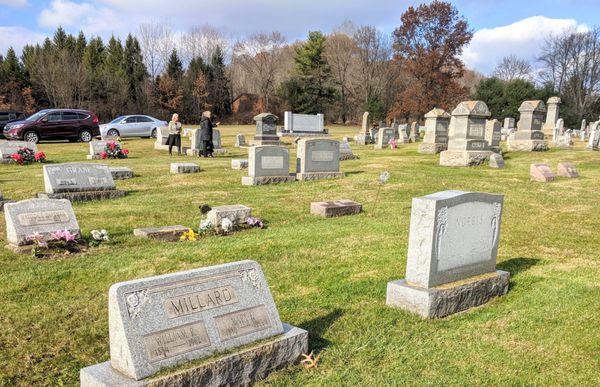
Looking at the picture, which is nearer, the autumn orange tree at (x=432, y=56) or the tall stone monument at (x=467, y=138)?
the tall stone monument at (x=467, y=138)

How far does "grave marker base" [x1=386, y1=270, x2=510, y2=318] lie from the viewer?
4352 millimetres

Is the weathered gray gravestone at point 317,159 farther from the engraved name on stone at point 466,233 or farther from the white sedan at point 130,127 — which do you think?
the white sedan at point 130,127

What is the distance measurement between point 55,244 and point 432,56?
143 feet

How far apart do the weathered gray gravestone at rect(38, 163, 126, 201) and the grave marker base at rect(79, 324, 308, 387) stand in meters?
7.60

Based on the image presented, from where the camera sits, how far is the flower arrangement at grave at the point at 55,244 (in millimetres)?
6195

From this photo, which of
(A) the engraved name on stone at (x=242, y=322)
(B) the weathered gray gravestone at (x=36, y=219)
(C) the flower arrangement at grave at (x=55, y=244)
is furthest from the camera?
(B) the weathered gray gravestone at (x=36, y=219)

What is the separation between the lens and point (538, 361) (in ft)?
12.0

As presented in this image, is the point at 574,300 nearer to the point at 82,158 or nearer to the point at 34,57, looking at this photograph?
the point at 82,158

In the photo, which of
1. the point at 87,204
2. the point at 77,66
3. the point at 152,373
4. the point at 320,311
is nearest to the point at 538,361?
the point at 320,311

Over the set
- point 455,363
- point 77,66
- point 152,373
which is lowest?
point 455,363

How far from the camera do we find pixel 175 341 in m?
2.95

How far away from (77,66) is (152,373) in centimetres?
4895

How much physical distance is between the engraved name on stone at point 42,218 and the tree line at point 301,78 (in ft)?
134

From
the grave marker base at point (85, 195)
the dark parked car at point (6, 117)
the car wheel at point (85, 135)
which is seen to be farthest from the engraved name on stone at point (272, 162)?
the dark parked car at point (6, 117)
